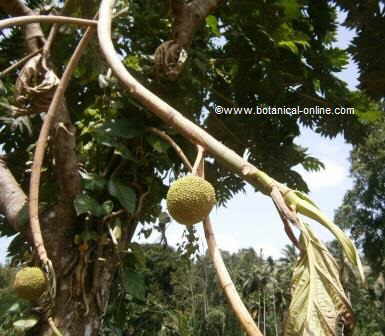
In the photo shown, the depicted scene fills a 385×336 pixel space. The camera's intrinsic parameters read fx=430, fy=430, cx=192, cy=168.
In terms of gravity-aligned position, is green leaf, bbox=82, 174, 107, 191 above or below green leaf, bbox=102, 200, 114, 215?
above

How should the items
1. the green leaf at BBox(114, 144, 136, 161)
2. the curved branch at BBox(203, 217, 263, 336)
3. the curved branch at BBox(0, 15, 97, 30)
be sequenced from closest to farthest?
1. the curved branch at BBox(203, 217, 263, 336)
2. the curved branch at BBox(0, 15, 97, 30)
3. the green leaf at BBox(114, 144, 136, 161)

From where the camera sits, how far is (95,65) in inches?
82.1

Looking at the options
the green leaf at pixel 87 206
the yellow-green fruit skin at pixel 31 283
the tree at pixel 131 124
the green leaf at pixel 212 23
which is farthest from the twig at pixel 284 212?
the green leaf at pixel 212 23

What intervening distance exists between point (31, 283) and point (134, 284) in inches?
31.7

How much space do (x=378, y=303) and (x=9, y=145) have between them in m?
30.8

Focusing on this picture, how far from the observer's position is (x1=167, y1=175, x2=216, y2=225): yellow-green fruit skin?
709 millimetres

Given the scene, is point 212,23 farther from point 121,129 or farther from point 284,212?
point 284,212

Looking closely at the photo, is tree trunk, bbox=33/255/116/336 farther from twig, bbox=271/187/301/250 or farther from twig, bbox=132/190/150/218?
twig, bbox=271/187/301/250

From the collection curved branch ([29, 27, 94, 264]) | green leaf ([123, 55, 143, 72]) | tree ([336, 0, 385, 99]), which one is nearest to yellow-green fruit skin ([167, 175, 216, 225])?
curved branch ([29, 27, 94, 264])

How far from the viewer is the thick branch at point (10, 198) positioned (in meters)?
1.71

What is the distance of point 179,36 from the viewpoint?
190 centimetres

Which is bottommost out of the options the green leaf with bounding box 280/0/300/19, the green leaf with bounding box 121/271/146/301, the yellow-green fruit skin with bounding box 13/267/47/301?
the yellow-green fruit skin with bounding box 13/267/47/301

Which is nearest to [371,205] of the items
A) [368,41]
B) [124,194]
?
[368,41]

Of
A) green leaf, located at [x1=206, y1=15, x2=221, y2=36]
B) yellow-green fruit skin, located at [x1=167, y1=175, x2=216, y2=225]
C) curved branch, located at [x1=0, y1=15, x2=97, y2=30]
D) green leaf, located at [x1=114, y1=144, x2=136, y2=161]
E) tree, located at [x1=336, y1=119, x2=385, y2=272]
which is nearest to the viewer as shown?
yellow-green fruit skin, located at [x1=167, y1=175, x2=216, y2=225]
